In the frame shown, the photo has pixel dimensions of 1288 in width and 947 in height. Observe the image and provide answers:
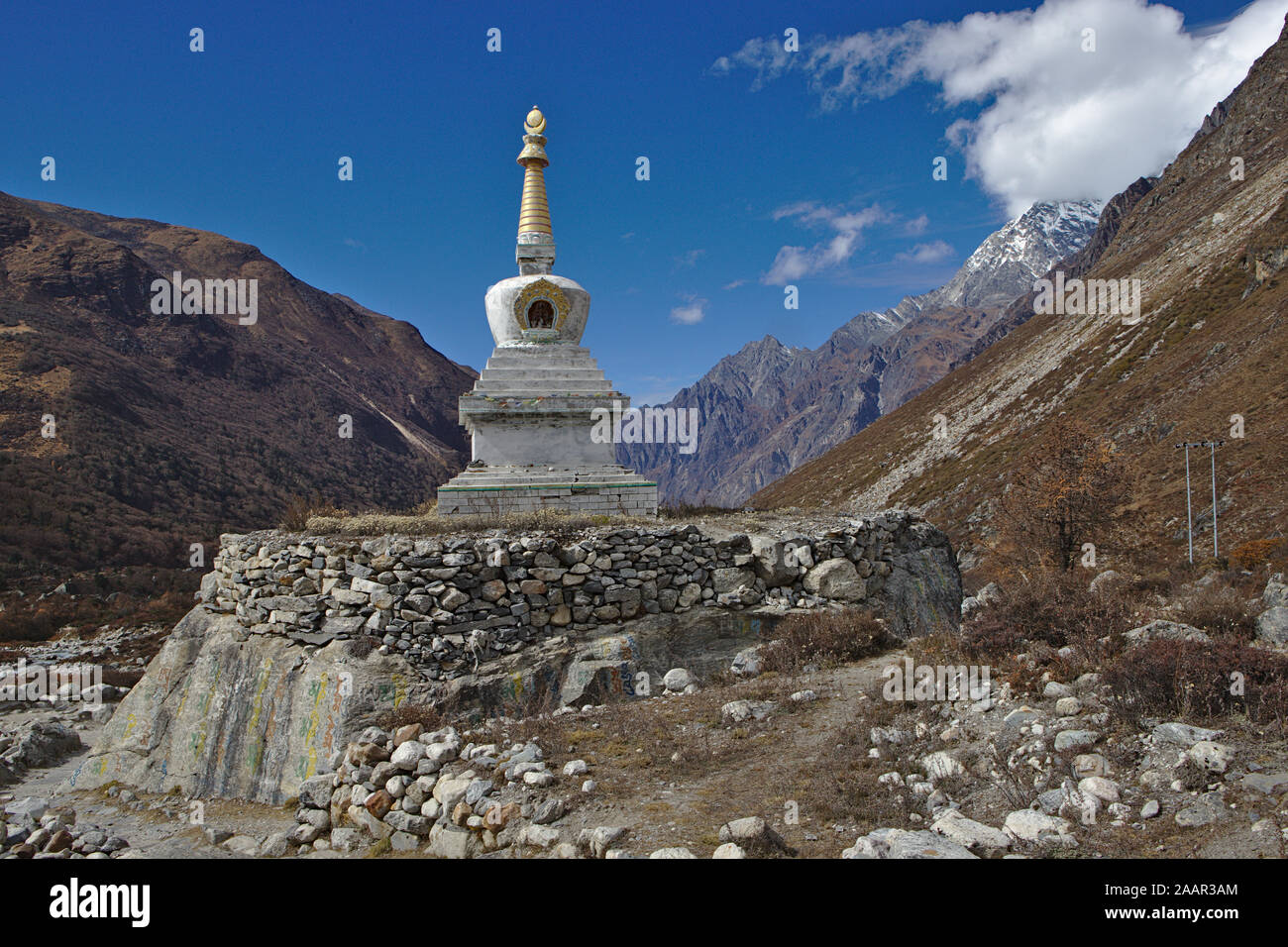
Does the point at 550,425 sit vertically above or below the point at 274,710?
above

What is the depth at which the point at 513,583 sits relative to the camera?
456 inches

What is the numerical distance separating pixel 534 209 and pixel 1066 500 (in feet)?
53.2

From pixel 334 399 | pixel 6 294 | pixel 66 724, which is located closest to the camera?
pixel 66 724

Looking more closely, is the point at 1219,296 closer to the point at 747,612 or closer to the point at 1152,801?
the point at 747,612

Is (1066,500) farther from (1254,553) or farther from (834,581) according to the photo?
(1254,553)

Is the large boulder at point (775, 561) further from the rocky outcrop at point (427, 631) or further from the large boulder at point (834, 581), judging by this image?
the large boulder at point (834, 581)

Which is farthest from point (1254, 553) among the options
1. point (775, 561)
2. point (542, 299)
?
point (542, 299)

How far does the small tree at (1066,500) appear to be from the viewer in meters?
19.5

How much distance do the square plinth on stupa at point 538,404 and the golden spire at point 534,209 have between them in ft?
0.09

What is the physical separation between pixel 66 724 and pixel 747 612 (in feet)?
75.1

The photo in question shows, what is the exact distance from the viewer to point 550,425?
17703mm

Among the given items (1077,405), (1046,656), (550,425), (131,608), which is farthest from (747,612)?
(1077,405)

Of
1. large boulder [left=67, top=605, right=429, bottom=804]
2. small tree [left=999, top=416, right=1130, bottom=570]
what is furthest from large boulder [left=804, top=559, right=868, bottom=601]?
small tree [left=999, top=416, right=1130, bottom=570]

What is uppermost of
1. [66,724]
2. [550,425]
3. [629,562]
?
[550,425]
